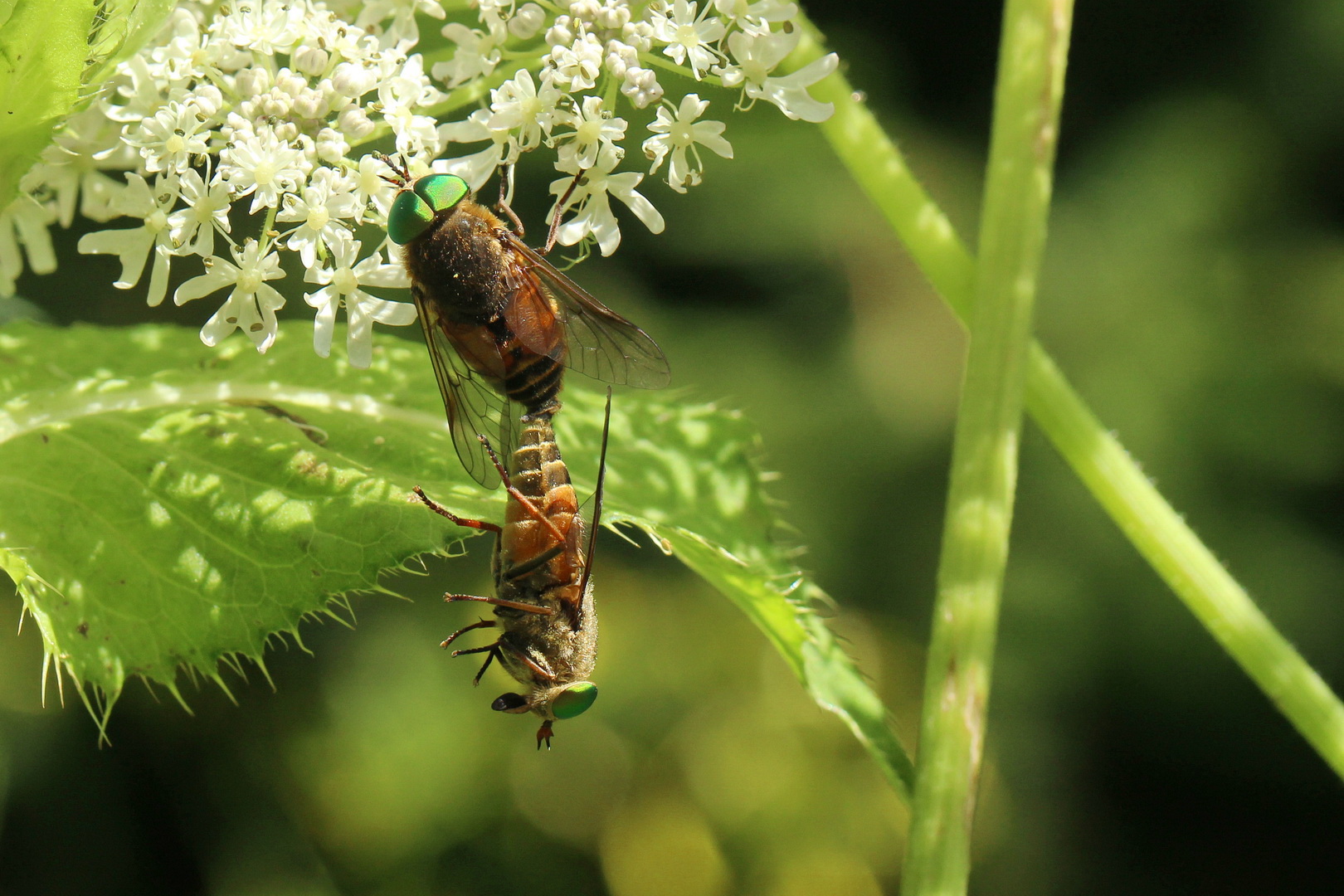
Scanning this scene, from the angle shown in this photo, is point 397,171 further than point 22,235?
No

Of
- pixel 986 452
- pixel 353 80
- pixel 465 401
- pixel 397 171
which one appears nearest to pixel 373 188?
pixel 397 171

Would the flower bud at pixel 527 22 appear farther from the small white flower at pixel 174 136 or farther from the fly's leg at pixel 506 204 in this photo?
the small white flower at pixel 174 136

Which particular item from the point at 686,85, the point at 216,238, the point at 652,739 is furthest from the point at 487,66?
the point at 652,739

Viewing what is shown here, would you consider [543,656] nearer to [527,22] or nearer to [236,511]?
[236,511]

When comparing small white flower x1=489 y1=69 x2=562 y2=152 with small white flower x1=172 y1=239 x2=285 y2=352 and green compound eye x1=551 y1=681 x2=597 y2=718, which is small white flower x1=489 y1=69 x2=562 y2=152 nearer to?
small white flower x1=172 y1=239 x2=285 y2=352

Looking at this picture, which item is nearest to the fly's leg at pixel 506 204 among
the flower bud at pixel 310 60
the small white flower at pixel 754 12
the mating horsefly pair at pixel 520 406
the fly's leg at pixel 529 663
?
the mating horsefly pair at pixel 520 406

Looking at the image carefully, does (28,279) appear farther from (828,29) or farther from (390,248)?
(828,29)

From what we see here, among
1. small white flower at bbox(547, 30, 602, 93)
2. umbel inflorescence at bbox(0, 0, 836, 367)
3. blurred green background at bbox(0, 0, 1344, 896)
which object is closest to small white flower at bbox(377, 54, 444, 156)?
umbel inflorescence at bbox(0, 0, 836, 367)
